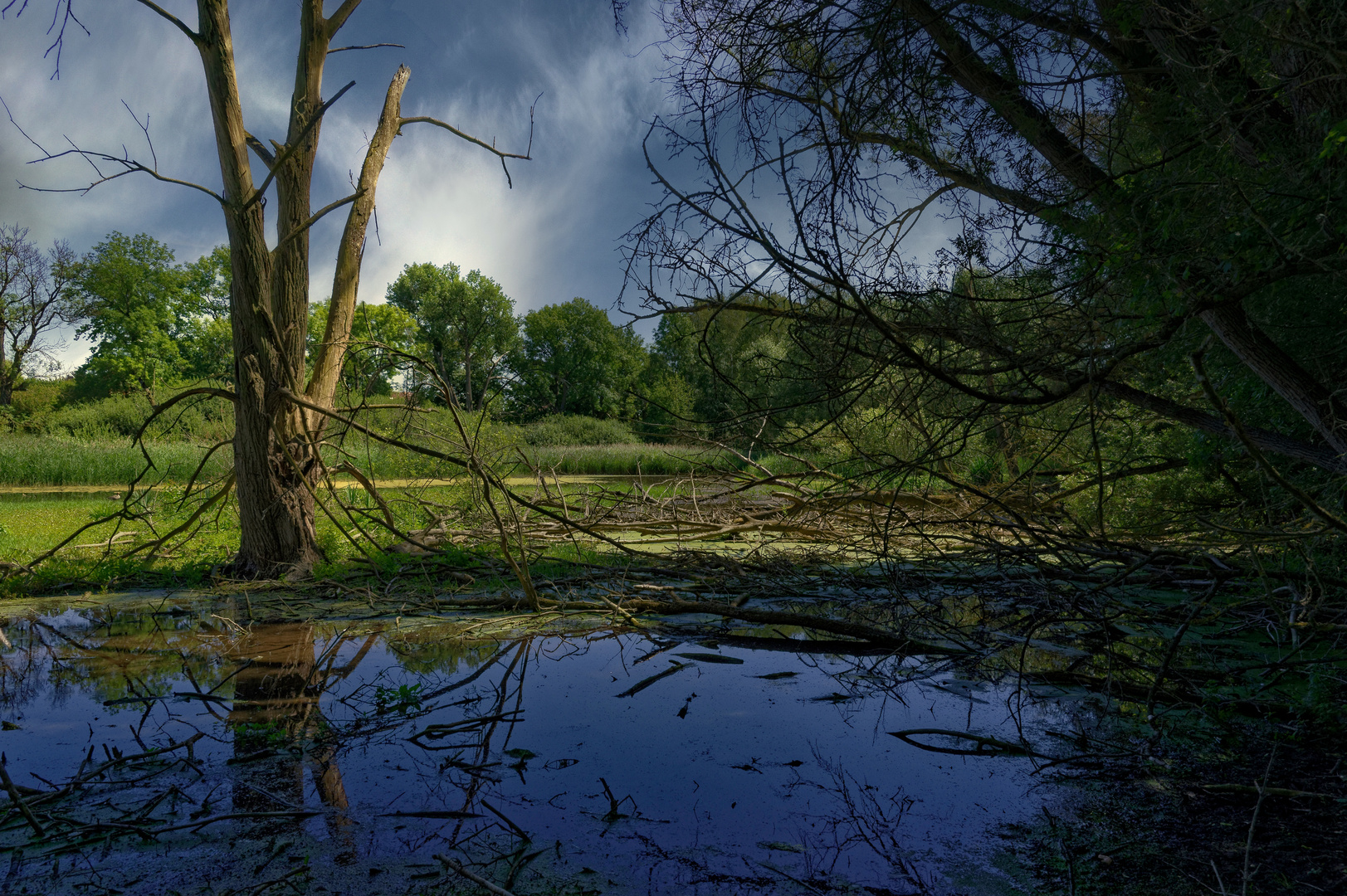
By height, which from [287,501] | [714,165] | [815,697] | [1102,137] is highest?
[1102,137]

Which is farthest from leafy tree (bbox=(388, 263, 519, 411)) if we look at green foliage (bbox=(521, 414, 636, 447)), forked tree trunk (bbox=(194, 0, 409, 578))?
forked tree trunk (bbox=(194, 0, 409, 578))

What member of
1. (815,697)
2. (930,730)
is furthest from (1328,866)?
(815,697)

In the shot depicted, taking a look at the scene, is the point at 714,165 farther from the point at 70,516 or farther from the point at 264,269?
the point at 70,516

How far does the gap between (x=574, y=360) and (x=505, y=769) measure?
154 feet

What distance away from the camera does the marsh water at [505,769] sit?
7.06 feet

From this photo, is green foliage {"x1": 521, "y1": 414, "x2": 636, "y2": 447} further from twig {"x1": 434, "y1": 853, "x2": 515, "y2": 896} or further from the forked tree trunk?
twig {"x1": 434, "y1": 853, "x2": 515, "y2": 896}

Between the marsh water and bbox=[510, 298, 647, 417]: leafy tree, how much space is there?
131ft

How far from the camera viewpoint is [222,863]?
7.10 feet

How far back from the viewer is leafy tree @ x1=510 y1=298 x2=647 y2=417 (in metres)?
46.2

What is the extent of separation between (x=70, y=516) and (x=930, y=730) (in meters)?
12.1

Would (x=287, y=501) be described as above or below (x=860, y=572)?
above

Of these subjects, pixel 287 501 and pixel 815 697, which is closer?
pixel 815 697

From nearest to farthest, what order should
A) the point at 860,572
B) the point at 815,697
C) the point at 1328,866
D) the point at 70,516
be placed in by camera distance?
the point at 1328,866 → the point at 815,697 → the point at 860,572 → the point at 70,516

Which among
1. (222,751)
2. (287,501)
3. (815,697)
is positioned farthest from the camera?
(287,501)
